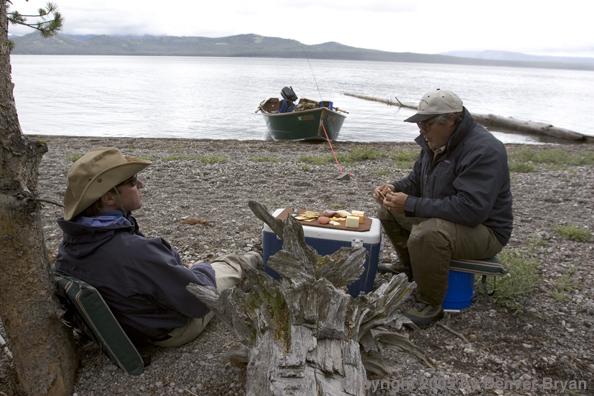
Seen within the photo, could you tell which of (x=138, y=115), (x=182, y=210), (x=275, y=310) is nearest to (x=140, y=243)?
(x=275, y=310)

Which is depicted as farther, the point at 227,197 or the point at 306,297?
the point at 227,197

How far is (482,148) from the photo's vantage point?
3619 millimetres

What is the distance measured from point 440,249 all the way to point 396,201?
60 cm

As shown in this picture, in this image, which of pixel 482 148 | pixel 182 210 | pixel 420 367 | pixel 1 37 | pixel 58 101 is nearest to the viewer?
pixel 1 37

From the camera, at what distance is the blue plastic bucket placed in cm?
392

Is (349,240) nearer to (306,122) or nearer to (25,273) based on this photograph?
(25,273)

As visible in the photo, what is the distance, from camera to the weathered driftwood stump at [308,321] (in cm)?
227

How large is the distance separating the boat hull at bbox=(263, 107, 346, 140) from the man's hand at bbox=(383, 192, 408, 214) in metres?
14.3

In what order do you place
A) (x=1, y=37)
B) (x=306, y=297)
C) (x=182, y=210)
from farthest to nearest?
(x=182, y=210), (x=306, y=297), (x=1, y=37)

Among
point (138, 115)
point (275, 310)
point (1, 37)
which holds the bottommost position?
point (138, 115)

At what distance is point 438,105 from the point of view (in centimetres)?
383

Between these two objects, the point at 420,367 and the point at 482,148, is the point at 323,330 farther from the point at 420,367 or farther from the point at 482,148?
the point at 482,148

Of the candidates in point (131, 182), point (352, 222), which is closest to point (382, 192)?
point (352, 222)

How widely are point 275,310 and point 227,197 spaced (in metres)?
5.07
